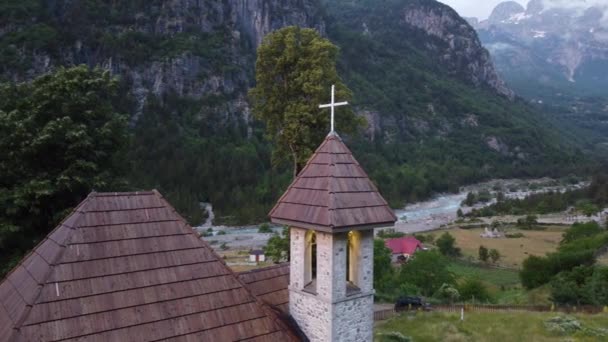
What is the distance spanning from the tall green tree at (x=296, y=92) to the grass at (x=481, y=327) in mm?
8077

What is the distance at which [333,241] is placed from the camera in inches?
374

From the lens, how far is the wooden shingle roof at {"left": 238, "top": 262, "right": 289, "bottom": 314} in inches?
443

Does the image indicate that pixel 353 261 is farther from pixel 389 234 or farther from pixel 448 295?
pixel 389 234

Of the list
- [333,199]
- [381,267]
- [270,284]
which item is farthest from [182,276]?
[381,267]

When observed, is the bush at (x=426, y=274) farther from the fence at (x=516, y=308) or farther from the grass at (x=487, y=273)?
the grass at (x=487, y=273)

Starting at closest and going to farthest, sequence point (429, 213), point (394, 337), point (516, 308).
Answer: point (394, 337) → point (516, 308) → point (429, 213)

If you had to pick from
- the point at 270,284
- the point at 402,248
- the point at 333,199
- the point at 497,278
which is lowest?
the point at 497,278

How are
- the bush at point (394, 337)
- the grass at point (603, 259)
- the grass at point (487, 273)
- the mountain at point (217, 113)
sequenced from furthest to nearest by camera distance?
1. the mountain at point (217, 113)
2. the grass at point (487, 273)
3. the grass at point (603, 259)
4. the bush at point (394, 337)

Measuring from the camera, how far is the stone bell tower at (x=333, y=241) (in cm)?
956

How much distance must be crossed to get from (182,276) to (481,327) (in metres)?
15.5

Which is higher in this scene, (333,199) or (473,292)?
(333,199)

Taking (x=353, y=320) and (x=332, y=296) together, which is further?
(x=353, y=320)

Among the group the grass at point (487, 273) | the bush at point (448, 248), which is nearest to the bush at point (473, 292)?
the grass at point (487, 273)

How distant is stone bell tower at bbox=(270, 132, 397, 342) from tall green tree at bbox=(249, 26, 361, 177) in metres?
8.62
